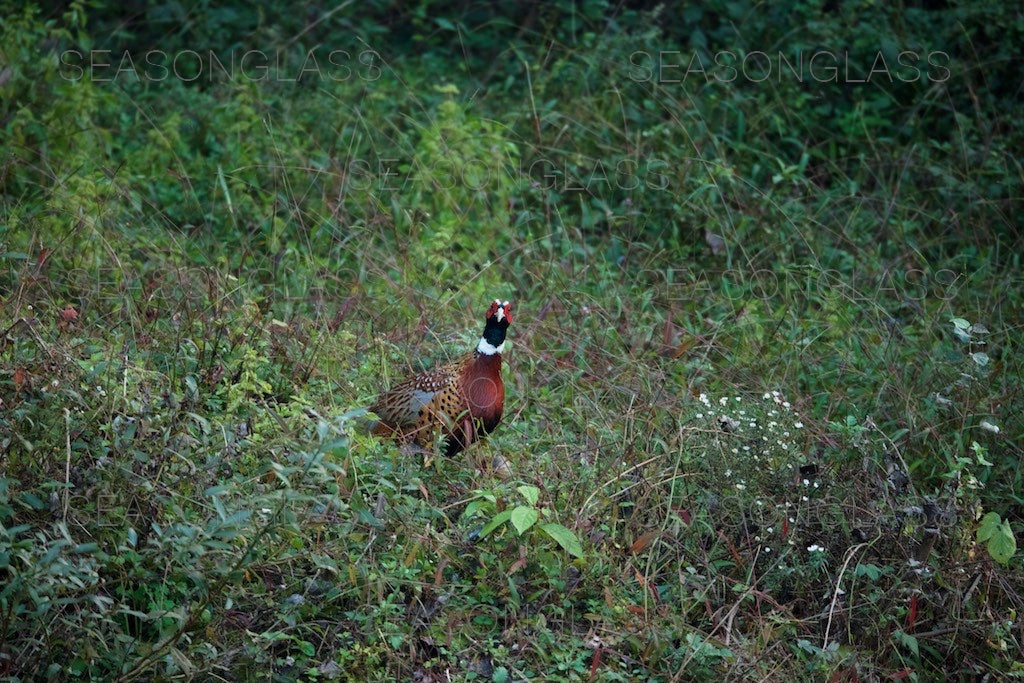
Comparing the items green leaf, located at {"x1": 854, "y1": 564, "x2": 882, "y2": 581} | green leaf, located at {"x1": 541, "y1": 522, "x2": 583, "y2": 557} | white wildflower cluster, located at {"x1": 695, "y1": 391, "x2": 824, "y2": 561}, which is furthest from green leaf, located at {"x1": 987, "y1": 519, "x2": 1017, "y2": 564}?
green leaf, located at {"x1": 541, "y1": 522, "x2": 583, "y2": 557}

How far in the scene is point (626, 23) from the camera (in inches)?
308

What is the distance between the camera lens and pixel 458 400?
4.49 m

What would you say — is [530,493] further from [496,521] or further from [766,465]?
[766,465]

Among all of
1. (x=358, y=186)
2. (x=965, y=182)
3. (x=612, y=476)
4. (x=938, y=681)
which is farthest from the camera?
(x=965, y=182)

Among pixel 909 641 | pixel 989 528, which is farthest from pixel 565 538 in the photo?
pixel 989 528

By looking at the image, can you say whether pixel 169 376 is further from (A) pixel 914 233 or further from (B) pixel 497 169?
(A) pixel 914 233

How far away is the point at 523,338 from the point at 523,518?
1491mm

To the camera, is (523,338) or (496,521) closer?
(496,521)

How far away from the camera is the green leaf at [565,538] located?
12.8 ft

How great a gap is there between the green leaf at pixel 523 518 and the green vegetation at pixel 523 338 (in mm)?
99

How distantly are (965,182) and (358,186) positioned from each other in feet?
10.6

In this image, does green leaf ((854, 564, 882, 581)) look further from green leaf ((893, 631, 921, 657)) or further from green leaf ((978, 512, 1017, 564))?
green leaf ((978, 512, 1017, 564))

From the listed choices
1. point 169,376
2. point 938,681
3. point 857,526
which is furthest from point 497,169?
point 938,681

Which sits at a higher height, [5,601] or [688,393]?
[5,601]
